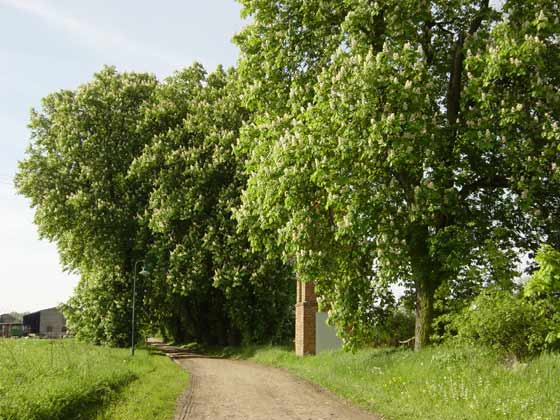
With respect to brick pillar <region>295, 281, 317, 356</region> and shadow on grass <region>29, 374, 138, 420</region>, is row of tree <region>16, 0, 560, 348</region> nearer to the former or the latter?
shadow on grass <region>29, 374, 138, 420</region>

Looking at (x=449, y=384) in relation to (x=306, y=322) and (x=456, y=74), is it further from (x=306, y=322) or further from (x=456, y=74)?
(x=306, y=322)

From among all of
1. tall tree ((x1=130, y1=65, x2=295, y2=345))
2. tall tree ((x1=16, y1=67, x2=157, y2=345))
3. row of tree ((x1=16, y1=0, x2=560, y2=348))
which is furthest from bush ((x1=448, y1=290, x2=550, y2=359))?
tall tree ((x1=16, y1=67, x2=157, y2=345))

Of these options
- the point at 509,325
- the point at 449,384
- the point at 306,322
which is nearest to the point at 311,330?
the point at 306,322

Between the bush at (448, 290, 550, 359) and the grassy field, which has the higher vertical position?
the bush at (448, 290, 550, 359)

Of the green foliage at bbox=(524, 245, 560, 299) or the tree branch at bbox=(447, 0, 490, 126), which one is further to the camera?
the tree branch at bbox=(447, 0, 490, 126)

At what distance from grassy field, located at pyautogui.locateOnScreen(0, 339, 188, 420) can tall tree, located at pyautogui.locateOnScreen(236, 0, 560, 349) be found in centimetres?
631

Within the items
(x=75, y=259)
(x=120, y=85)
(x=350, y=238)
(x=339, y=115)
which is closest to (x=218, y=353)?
(x=75, y=259)

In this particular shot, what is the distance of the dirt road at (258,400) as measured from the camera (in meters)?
14.1

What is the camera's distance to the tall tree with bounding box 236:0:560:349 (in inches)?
673

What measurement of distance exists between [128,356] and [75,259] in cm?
1457

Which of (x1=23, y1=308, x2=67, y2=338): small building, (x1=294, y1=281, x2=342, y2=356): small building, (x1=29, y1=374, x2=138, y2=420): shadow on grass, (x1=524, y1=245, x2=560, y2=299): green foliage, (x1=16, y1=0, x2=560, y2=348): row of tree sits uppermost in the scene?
(x1=16, y1=0, x2=560, y2=348): row of tree

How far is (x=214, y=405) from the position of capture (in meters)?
15.7

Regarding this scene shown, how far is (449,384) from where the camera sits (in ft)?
50.2

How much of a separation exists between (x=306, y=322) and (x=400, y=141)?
1486 cm
